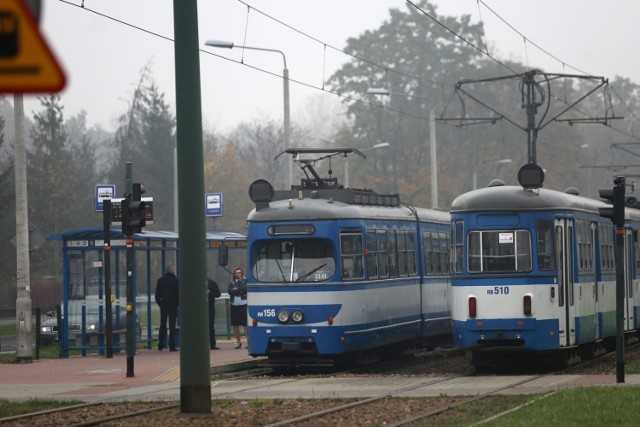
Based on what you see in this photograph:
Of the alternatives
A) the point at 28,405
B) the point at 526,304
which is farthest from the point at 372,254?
the point at 28,405

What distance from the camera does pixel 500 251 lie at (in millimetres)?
21547

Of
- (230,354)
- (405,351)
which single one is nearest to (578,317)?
(405,351)

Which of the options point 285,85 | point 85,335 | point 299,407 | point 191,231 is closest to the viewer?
point 191,231

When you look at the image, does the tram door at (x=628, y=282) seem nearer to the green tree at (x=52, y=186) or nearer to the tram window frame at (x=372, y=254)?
the tram window frame at (x=372, y=254)

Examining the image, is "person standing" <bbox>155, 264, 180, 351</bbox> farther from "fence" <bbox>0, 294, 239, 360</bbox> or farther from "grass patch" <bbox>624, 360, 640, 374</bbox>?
"grass patch" <bbox>624, 360, 640, 374</bbox>

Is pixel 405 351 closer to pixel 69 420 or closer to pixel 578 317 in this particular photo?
pixel 578 317

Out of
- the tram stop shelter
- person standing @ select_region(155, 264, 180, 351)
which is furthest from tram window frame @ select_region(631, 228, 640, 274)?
person standing @ select_region(155, 264, 180, 351)

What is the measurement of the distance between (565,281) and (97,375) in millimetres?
8296

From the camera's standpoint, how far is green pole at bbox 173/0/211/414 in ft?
48.0

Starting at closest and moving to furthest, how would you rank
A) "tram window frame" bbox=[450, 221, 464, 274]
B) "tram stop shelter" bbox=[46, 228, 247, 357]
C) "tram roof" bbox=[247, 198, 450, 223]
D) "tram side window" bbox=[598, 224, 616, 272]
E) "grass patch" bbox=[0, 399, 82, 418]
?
"grass patch" bbox=[0, 399, 82, 418], "tram window frame" bbox=[450, 221, 464, 274], "tram roof" bbox=[247, 198, 450, 223], "tram side window" bbox=[598, 224, 616, 272], "tram stop shelter" bbox=[46, 228, 247, 357]

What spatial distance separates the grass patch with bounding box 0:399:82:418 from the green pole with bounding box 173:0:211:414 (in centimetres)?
270

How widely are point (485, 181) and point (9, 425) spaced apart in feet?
246

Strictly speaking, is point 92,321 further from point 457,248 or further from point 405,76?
point 405,76

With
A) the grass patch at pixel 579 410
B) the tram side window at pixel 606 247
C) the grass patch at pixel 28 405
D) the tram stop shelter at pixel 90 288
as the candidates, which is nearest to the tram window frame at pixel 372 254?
the tram side window at pixel 606 247
